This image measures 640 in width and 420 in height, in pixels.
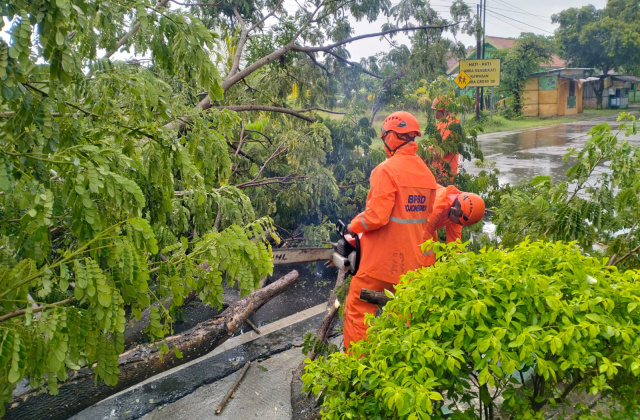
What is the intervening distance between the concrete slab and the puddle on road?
6.62 meters

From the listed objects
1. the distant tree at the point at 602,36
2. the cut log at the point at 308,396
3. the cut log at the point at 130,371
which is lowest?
the cut log at the point at 308,396

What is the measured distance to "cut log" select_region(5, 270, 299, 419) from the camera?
112 inches

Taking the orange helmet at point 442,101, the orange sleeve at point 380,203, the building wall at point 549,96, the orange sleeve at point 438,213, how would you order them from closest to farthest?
the orange sleeve at point 380,203, the orange sleeve at point 438,213, the orange helmet at point 442,101, the building wall at point 549,96

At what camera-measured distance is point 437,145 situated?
626cm

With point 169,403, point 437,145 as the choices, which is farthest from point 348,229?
point 437,145

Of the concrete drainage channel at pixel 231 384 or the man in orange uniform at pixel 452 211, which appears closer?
the concrete drainage channel at pixel 231 384

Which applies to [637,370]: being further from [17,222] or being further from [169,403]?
[169,403]

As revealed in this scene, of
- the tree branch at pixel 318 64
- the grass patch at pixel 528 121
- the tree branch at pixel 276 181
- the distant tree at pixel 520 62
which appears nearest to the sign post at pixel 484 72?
the grass patch at pixel 528 121

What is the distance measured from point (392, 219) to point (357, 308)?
27.0 inches

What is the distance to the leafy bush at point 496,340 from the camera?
1.59 metres

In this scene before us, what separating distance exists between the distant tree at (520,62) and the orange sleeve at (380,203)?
2461cm

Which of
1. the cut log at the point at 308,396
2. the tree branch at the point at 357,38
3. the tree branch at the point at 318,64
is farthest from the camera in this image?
the tree branch at the point at 318,64

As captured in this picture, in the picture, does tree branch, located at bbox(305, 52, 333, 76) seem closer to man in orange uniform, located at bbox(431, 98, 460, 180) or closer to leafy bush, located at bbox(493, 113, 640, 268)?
man in orange uniform, located at bbox(431, 98, 460, 180)

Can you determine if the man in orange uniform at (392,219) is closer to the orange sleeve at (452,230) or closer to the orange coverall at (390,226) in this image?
the orange coverall at (390,226)
